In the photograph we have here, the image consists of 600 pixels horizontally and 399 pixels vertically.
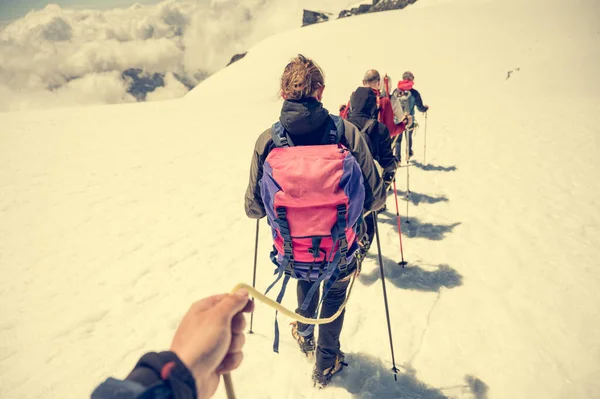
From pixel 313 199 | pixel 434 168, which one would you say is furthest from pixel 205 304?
pixel 434 168

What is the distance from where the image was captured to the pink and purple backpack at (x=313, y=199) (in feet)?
7.72

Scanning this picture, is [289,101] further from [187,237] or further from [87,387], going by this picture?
[187,237]

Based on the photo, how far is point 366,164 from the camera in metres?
2.75

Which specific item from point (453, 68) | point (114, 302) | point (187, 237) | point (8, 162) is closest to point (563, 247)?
point (187, 237)

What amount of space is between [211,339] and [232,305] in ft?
0.48

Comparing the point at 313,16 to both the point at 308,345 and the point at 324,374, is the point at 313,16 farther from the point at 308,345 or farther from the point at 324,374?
the point at 324,374

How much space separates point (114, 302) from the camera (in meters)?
5.25

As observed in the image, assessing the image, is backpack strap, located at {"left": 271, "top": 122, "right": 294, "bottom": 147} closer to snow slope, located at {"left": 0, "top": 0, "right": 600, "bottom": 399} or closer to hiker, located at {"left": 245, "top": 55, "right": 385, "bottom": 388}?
hiker, located at {"left": 245, "top": 55, "right": 385, "bottom": 388}

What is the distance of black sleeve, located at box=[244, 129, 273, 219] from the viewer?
278cm

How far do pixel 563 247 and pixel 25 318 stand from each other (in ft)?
30.8

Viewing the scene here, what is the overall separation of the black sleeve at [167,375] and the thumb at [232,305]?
0.77 ft

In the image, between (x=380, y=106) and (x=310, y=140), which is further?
(x=380, y=106)

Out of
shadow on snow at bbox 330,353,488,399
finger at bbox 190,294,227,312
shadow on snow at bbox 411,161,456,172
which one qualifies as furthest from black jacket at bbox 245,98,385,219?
shadow on snow at bbox 411,161,456,172

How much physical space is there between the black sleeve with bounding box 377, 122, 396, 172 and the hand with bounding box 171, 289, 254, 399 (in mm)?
3520
